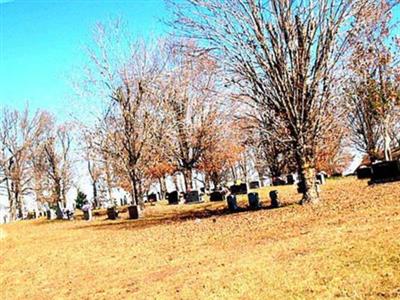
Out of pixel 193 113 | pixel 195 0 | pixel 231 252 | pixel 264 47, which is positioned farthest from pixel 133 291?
pixel 193 113

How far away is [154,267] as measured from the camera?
9281 mm

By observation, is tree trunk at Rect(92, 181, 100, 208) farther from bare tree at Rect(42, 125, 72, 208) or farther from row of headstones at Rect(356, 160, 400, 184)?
row of headstones at Rect(356, 160, 400, 184)

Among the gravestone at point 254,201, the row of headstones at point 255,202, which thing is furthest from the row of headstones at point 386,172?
the gravestone at point 254,201

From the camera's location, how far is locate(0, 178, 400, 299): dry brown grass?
19.8ft

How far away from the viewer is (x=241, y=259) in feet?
27.6

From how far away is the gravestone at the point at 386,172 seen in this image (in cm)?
1722

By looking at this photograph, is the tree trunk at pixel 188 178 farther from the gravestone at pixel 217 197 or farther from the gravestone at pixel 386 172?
the gravestone at pixel 386 172

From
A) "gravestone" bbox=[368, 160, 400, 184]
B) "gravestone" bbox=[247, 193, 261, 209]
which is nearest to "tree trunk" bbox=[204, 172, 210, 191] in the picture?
"gravestone" bbox=[247, 193, 261, 209]

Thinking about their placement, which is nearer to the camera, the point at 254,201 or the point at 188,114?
the point at 254,201

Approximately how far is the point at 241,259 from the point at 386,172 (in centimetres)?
1144

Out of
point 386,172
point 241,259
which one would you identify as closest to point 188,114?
point 386,172

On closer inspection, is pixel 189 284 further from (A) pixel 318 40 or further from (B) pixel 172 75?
(B) pixel 172 75

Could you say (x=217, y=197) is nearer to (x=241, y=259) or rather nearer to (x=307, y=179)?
(x=307, y=179)

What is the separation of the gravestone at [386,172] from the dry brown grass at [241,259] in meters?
2.53
